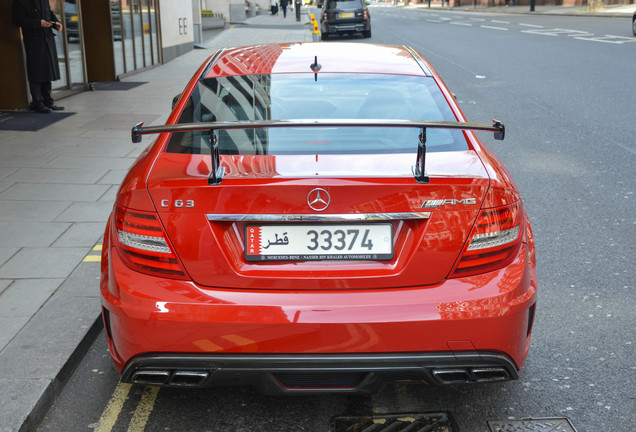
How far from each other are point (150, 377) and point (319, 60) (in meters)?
2.03

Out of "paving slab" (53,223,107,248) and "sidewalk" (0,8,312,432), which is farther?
"paving slab" (53,223,107,248)

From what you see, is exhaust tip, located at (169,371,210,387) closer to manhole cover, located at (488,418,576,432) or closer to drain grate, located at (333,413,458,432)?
drain grate, located at (333,413,458,432)

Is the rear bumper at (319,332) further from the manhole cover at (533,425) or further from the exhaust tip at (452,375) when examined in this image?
the manhole cover at (533,425)

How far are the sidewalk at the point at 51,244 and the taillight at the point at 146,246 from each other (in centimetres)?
83

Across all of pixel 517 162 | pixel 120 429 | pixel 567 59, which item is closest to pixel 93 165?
pixel 517 162

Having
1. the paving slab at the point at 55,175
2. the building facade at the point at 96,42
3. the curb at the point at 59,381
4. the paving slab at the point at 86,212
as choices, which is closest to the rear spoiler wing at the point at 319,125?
the curb at the point at 59,381

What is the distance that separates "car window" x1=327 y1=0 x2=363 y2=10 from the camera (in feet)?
100

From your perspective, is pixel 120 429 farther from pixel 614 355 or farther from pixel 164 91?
pixel 164 91

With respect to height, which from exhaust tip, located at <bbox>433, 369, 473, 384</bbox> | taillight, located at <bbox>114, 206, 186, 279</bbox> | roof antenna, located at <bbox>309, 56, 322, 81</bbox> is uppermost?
roof antenna, located at <bbox>309, 56, 322, 81</bbox>

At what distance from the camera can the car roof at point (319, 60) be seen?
3.97m

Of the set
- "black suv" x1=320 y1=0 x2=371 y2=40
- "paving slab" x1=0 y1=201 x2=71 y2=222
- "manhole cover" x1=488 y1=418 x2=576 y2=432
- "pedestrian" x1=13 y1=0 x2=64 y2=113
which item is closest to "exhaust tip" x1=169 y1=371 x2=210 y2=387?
"manhole cover" x1=488 y1=418 x2=576 y2=432

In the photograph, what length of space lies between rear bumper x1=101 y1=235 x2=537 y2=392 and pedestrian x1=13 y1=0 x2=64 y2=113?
954cm

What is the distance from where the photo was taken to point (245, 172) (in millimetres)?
2887

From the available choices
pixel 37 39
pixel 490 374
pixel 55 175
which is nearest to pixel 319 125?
pixel 490 374
